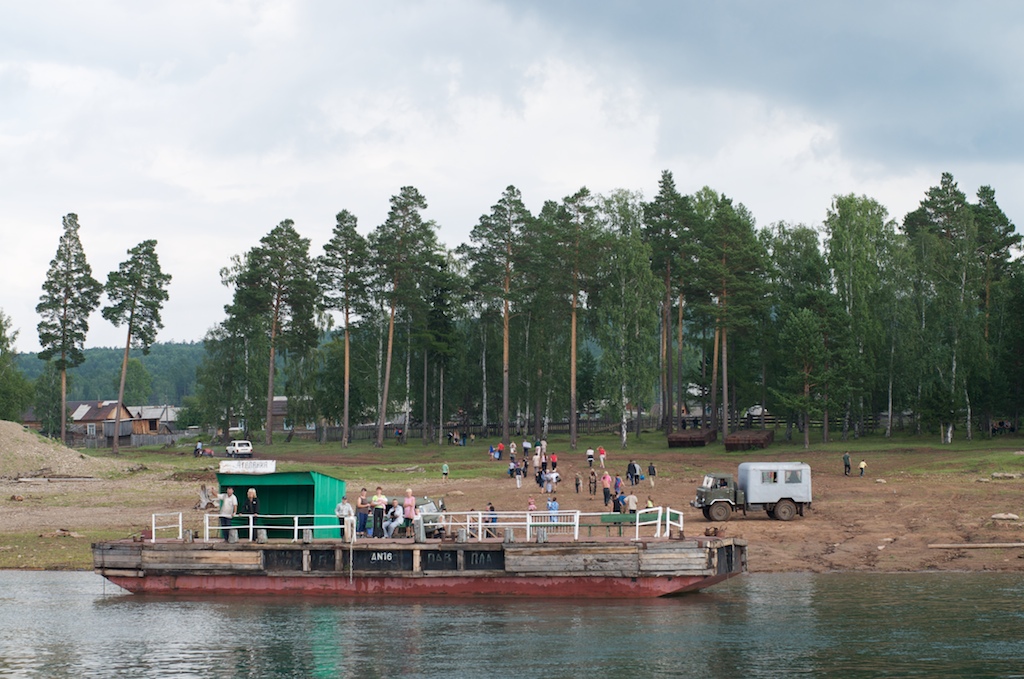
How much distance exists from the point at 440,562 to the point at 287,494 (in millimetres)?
5922

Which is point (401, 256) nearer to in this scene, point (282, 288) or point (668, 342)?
point (282, 288)

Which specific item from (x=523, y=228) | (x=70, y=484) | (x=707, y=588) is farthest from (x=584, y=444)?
(x=707, y=588)

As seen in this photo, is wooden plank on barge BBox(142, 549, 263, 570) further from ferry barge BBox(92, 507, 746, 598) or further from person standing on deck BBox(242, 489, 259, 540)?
person standing on deck BBox(242, 489, 259, 540)

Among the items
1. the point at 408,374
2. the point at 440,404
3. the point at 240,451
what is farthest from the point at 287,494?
the point at 440,404

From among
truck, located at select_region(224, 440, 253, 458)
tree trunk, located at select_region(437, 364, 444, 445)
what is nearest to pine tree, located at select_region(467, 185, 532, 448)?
tree trunk, located at select_region(437, 364, 444, 445)

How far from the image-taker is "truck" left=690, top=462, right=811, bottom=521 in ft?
141

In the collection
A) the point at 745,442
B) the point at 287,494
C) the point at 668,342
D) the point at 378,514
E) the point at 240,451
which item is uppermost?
the point at 668,342

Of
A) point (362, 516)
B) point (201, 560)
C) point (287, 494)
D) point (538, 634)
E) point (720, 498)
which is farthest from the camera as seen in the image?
point (720, 498)

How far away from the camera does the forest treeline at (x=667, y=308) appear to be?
7531 centimetres

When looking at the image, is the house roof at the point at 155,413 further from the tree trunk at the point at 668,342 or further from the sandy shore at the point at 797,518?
the tree trunk at the point at 668,342

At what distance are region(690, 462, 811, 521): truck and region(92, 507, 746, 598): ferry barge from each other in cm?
1101

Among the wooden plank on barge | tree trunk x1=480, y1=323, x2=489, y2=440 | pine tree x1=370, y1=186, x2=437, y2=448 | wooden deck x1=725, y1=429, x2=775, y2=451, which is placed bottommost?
the wooden plank on barge

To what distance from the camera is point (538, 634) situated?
85.6ft

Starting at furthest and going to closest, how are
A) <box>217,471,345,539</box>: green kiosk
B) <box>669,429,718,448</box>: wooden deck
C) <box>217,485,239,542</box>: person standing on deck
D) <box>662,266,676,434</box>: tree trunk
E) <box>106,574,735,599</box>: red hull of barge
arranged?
1. <box>662,266,676,434</box>: tree trunk
2. <box>669,429,718,448</box>: wooden deck
3. <box>217,471,345,539</box>: green kiosk
4. <box>217,485,239,542</box>: person standing on deck
5. <box>106,574,735,599</box>: red hull of barge
